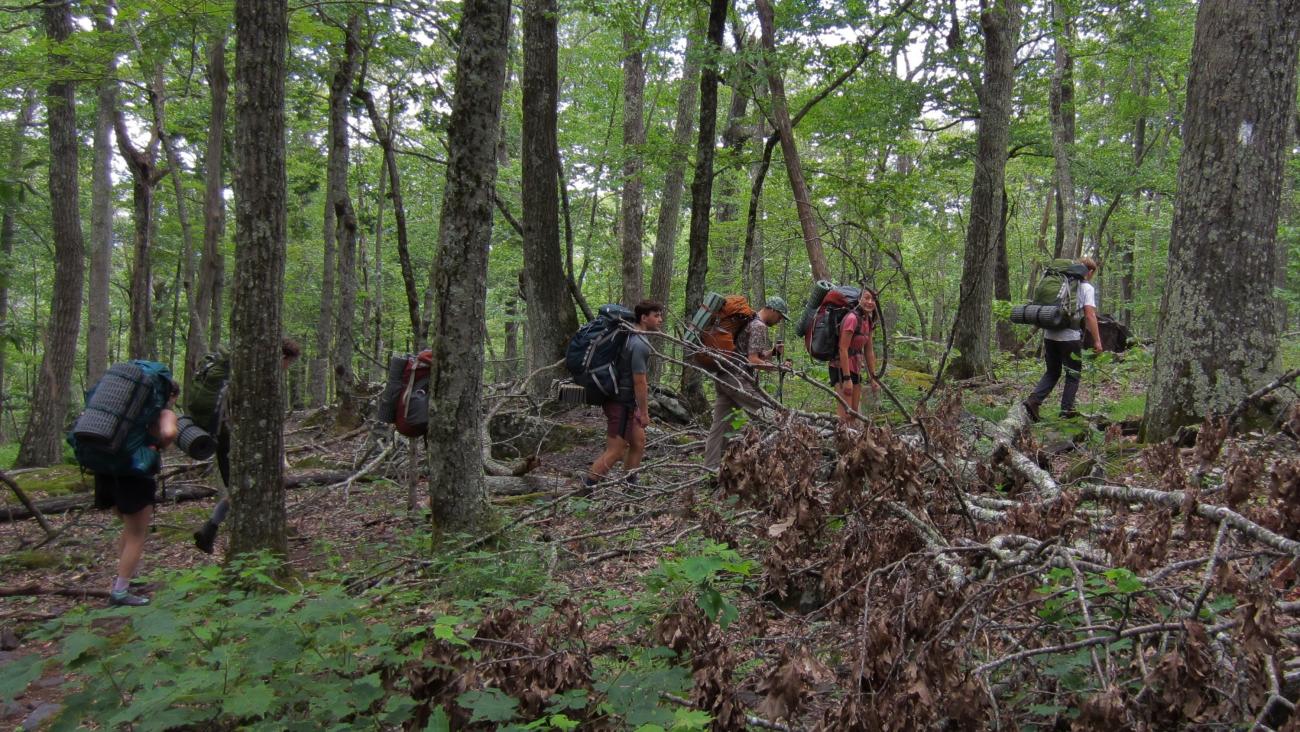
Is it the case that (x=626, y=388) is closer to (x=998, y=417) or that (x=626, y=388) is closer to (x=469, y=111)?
(x=469, y=111)

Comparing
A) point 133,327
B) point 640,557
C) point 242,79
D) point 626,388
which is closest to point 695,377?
point 626,388

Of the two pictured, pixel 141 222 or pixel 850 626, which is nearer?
pixel 850 626

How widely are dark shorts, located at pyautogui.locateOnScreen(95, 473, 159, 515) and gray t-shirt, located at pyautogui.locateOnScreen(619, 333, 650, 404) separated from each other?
155 inches

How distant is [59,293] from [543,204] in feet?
28.3

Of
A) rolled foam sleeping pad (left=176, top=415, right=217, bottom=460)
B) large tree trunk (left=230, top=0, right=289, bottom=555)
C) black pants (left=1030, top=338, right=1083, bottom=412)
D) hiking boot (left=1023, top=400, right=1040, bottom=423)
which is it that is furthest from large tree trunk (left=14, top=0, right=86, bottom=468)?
black pants (left=1030, top=338, right=1083, bottom=412)

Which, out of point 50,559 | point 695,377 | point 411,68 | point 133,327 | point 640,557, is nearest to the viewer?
point 640,557

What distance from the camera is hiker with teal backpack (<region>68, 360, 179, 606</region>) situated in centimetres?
501

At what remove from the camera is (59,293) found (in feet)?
37.8

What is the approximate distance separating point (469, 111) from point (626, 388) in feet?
9.49

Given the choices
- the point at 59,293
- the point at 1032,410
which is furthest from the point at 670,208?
the point at 59,293

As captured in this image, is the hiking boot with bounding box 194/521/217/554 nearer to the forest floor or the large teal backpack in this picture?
the large teal backpack

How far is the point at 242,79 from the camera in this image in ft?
16.2

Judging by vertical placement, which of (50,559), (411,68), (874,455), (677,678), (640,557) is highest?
(411,68)

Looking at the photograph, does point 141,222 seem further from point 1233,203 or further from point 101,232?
point 1233,203
